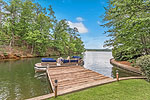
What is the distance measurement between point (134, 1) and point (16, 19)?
28.1 m

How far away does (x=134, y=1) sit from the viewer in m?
4.74

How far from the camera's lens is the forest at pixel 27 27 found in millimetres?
22812

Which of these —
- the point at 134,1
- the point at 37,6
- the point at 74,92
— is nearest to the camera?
the point at 74,92

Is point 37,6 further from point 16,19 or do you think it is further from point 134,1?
point 134,1

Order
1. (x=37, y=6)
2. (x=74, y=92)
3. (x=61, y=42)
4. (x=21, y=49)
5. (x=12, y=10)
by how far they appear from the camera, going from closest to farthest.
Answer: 1. (x=74, y=92)
2. (x=12, y=10)
3. (x=21, y=49)
4. (x=37, y=6)
5. (x=61, y=42)

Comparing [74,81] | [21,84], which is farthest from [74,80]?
[21,84]

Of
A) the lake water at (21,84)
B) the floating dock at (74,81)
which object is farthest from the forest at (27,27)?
the floating dock at (74,81)

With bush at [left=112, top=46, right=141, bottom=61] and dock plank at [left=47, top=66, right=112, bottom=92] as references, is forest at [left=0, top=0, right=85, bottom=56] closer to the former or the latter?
dock plank at [left=47, top=66, right=112, bottom=92]

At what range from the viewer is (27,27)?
26766 mm

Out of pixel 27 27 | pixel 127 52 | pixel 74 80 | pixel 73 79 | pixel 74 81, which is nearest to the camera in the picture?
pixel 74 81

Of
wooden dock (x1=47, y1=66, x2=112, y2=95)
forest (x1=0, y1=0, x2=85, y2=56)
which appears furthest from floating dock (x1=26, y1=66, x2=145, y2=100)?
forest (x1=0, y1=0, x2=85, y2=56)

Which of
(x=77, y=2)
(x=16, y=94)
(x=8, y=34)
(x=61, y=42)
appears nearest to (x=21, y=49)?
(x=8, y=34)

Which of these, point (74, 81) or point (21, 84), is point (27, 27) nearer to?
point (21, 84)

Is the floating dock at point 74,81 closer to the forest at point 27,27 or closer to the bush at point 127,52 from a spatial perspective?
the bush at point 127,52
